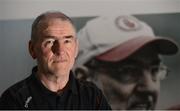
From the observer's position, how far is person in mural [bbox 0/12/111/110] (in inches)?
27.9

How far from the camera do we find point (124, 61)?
3.55 ft

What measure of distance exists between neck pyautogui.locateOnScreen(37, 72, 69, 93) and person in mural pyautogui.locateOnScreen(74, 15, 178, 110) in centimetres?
33

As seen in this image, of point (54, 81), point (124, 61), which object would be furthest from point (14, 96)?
point (124, 61)

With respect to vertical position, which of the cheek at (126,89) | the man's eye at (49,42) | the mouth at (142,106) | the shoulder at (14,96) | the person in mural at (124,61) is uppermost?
the man's eye at (49,42)

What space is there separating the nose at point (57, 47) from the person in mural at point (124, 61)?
0.35 meters

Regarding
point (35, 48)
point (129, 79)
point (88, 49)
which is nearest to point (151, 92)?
point (129, 79)

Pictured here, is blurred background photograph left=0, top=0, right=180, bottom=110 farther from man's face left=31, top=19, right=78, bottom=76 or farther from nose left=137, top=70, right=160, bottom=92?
man's face left=31, top=19, right=78, bottom=76

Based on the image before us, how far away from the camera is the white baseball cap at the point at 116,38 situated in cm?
107

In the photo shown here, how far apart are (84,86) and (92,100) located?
0.05 meters

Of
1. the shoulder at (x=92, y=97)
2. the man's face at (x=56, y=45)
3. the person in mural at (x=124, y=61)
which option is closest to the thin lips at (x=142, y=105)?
the person in mural at (x=124, y=61)

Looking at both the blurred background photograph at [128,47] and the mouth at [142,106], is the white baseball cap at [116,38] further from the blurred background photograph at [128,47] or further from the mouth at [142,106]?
the mouth at [142,106]

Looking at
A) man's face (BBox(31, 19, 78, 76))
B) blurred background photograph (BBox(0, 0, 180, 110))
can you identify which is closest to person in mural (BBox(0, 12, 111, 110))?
man's face (BBox(31, 19, 78, 76))

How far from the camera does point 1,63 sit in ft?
3.43

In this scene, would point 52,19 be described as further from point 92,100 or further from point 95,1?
point 95,1
